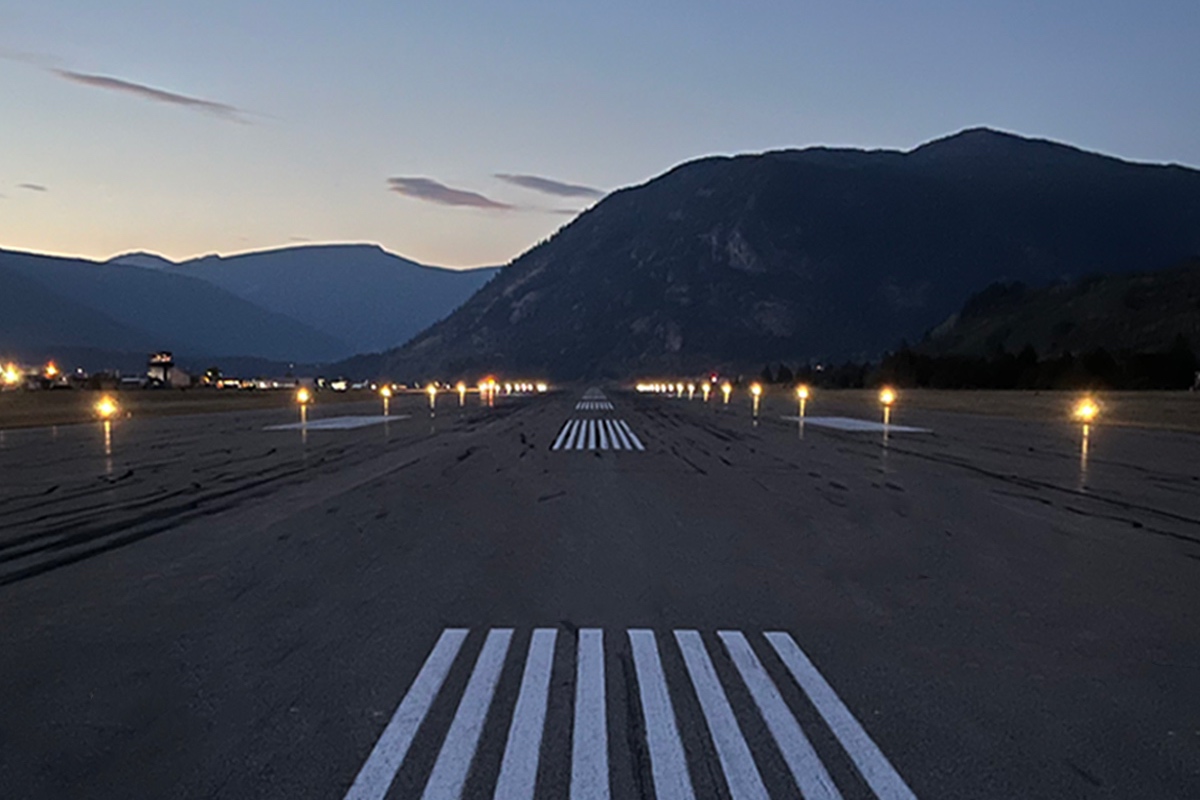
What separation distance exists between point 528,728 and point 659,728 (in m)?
0.73

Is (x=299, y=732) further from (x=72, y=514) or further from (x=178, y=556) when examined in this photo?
(x=72, y=514)

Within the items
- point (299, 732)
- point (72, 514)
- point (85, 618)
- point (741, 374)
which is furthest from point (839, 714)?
point (741, 374)

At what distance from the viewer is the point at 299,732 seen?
17.8 feet

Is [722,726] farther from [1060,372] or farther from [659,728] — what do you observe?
[1060,372]

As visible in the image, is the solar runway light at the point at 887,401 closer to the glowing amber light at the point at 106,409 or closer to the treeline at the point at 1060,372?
the treeline at the point at 1060,372

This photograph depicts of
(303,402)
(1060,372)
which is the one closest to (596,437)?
(303,402)

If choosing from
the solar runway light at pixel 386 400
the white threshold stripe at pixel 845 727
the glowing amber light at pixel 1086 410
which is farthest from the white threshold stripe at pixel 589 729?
the solar runway light at pixel 386 400

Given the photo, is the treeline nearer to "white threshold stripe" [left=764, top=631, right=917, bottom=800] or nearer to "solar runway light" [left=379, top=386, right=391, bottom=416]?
"solar runway light" [left=379, top=386, right=391, bottom=416]

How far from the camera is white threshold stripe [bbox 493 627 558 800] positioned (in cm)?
469

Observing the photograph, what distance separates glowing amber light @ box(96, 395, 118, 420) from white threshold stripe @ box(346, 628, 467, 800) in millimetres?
40894

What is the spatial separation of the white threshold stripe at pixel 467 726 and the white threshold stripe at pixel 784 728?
1625 millimetres

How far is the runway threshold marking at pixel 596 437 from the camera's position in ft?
90.6

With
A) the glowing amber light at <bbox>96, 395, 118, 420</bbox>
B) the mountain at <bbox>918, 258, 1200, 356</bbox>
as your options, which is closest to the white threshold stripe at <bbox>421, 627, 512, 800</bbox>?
the glowing amber light at <bbox>96, 395, 118, 420</bbox>

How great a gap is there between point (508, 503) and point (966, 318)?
13613 centimetres
